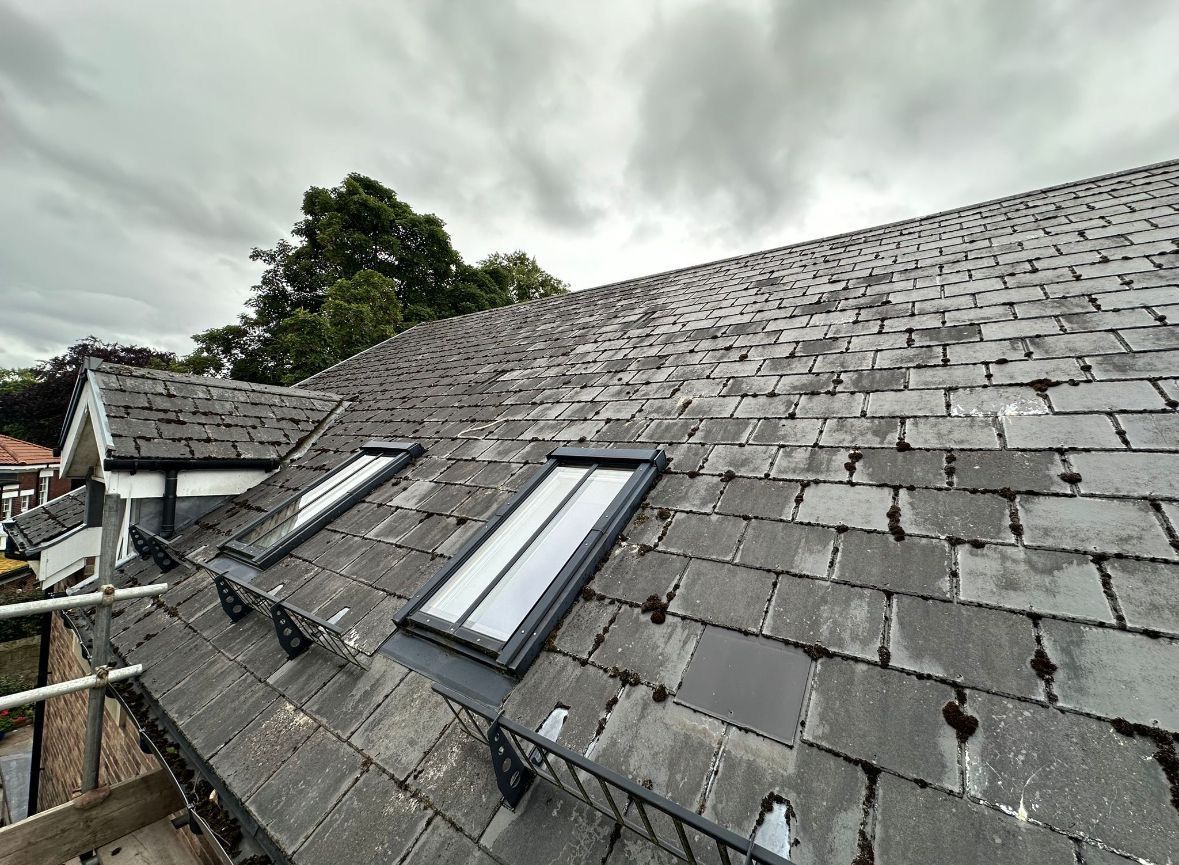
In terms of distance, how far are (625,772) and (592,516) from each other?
1558 mm

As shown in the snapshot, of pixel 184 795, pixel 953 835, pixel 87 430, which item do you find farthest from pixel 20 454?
pixel 953 835

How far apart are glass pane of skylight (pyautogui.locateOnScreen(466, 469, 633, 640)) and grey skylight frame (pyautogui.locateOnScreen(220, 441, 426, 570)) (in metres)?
2.60

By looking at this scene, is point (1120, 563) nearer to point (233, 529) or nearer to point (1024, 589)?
point (1024, 589)

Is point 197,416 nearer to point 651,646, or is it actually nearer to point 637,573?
point 637,573

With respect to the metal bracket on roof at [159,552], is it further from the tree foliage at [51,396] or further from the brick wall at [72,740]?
the tree foliage at [51,396]

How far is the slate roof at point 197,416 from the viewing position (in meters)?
4.86

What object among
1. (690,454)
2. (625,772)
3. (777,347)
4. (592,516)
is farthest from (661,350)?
(625,772)

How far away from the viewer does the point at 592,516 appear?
3068mm

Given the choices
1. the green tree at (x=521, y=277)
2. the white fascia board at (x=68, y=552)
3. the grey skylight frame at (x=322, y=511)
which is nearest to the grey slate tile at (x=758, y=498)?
the grey skylight frame at (x=322, y=511)

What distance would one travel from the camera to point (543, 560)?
2791 mm

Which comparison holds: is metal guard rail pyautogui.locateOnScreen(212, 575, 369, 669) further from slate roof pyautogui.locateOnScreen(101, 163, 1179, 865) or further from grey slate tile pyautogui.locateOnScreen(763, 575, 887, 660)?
grey slate tile pyautogui.locateOnScreen(763, 575, 887, 660)

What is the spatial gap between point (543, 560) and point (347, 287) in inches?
820

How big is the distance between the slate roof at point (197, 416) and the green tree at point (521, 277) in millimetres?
25934

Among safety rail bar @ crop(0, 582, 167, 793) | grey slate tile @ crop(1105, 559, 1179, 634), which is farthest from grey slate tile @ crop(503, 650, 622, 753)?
safety rail bar @ crop(0, 582, 167, 793)
